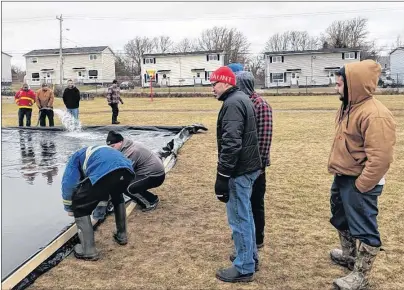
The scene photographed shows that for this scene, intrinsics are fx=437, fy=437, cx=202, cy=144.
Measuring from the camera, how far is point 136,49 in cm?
7944

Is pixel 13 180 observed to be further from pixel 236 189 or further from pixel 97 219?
pixel 236 189

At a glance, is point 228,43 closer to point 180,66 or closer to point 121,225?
point 180,66

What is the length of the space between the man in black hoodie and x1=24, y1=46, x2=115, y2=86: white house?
47754 mm

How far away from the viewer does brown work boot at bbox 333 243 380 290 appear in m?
3.23

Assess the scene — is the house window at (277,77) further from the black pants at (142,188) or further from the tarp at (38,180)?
the black pants at (142,188)

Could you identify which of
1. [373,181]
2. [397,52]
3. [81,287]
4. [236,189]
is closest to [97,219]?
[81,287]

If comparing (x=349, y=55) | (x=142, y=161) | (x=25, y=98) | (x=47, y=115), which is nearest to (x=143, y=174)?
(x=142, y=161)

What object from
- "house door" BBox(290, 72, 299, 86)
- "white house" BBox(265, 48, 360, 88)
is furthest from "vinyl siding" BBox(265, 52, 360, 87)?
"house door" BBox(290, 72, 299, 86)

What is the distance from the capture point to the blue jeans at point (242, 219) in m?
3.36

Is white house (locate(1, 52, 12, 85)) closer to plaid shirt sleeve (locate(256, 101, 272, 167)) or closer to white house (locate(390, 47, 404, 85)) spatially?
white house (locate(390, 47, 404, 85))

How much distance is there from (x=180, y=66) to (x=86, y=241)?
53.8m

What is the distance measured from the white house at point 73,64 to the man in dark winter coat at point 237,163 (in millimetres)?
58511

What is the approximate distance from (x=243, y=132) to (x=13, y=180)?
4659 mm

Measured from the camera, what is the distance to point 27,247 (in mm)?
3912
